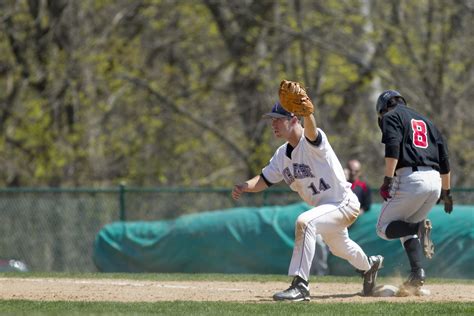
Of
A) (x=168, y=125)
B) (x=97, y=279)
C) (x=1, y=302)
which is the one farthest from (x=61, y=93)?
(x=1, y=302)

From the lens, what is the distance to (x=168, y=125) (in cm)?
2577

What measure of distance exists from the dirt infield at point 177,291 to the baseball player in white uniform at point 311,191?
0.48 meters

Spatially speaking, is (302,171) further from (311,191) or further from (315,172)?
(311,191)

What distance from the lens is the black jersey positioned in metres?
A: 9.56

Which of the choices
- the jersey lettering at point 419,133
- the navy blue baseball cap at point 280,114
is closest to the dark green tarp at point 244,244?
the jersey lettering at point 419,133

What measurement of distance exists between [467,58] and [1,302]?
14194 millimetres

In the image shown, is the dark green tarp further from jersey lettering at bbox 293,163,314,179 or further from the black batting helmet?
jersey lettering at bbox 293,163,314,179

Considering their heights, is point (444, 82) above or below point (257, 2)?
below

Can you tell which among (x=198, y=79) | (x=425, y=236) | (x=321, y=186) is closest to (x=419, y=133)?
(x=425, y=236)

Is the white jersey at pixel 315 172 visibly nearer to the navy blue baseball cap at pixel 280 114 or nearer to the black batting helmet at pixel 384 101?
the navy blue baseball cap at pixel 280 114

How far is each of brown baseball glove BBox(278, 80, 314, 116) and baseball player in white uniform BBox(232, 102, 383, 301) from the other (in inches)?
2.8

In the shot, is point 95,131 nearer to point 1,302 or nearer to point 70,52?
point 70,52

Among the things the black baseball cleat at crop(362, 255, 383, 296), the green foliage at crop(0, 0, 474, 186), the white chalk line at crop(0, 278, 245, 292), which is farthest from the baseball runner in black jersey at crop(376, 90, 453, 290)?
the green foliage at crop(0, 0, 474, 186)

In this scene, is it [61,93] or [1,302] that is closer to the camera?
[1,302]
